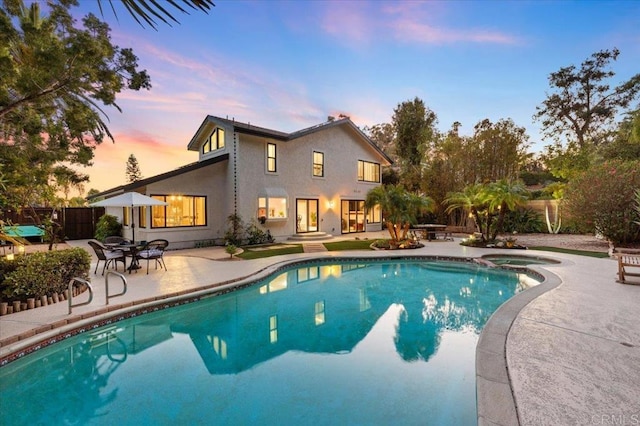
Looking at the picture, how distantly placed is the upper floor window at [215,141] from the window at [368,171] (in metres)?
10.7

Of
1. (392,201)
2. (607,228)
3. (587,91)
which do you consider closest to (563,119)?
(587,91)

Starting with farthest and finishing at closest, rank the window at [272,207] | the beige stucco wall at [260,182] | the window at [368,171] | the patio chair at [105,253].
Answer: the window at [368,171] < the window at [272,207] < the beige stucco wall at [260,182] < the patio chair at [105,253]

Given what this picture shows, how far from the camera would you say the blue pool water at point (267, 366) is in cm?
397

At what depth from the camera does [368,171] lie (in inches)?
985

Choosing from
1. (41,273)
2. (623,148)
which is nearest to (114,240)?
(41,273)

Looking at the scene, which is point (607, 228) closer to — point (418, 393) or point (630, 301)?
point (630, 301)

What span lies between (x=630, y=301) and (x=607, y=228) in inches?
395

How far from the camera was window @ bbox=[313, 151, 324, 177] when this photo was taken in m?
20.8

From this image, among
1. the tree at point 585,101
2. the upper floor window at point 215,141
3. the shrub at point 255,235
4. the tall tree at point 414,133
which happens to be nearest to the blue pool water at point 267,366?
the shrub at point 255,235

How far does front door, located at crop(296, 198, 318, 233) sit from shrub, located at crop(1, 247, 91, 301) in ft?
42.9

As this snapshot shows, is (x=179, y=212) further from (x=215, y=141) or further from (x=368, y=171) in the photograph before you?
(x=368, y=171)

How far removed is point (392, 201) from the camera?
51.8 feet

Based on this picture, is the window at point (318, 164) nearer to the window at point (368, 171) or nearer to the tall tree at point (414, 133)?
the window at point (368, 171)

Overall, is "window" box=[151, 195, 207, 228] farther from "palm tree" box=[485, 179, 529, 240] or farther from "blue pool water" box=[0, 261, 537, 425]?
"palm tree" box=[485, 179, 529, 240]
